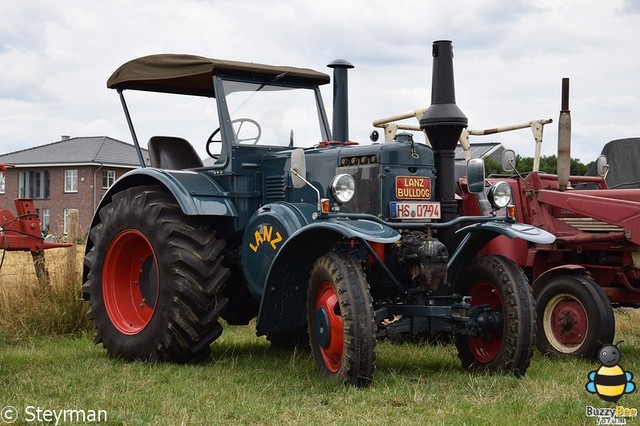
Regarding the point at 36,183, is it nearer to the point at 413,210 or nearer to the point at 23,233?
the point at 23,233

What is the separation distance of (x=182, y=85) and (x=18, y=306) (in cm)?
285

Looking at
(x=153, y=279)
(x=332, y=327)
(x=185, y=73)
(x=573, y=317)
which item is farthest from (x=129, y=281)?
(x=573, y=317)

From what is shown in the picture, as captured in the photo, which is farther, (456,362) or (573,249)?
(573,249)

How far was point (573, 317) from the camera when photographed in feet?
25.2

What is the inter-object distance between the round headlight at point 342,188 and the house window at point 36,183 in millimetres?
43361

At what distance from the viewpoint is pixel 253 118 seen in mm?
7898

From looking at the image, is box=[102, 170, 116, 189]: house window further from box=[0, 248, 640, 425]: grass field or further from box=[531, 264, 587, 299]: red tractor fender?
box=[531, 264, 587, 299]: red tractor fender

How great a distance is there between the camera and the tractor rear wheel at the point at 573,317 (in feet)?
24.3

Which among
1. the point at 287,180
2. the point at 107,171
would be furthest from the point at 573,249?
the point at 107,171

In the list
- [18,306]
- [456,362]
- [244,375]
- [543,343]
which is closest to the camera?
[244,375]

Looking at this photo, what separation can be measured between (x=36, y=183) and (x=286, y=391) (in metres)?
44.4

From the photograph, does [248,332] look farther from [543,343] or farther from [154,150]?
[543,343]

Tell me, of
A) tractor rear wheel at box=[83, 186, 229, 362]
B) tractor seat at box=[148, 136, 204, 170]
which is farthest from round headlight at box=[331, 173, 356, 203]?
tractor seat at box=[148, 136, 204, 170]

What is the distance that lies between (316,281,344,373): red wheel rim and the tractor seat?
2.96 m
